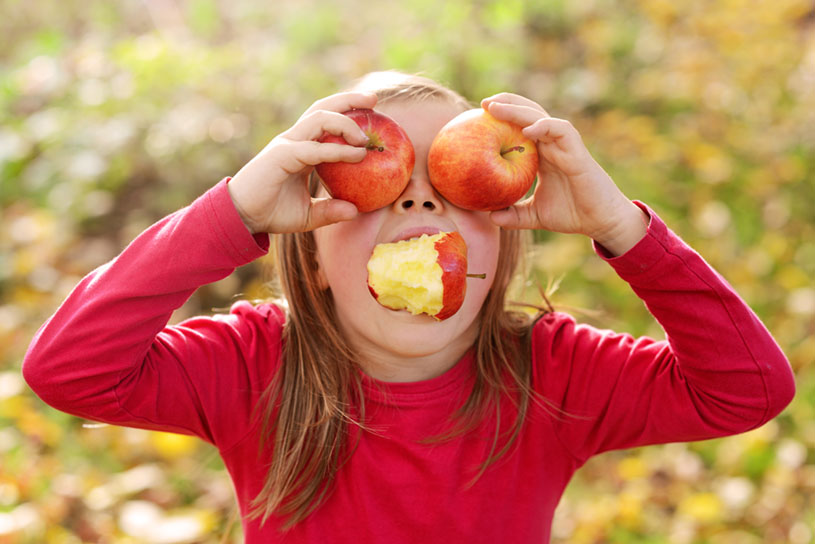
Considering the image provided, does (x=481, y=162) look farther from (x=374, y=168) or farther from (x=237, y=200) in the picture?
(x=237, y=200)

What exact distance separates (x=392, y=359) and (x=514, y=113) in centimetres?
60

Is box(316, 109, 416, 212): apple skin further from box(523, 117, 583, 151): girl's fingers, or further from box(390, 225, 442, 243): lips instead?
box(523, 117, 583, 151): girl's fingers

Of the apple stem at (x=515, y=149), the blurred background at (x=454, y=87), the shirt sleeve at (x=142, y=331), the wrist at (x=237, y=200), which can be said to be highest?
the apple stem at (x=515, y=149)

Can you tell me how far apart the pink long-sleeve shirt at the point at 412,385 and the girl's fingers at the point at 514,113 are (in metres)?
0.32

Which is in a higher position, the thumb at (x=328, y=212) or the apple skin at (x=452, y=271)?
the thumb at (x=328, y=212)

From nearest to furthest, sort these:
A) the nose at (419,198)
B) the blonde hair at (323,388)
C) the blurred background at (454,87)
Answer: the nose at (419,198)
the blonde hair at (323,388)
the blurred background at (454,87)

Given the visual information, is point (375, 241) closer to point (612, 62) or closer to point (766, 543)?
point (766, 543)

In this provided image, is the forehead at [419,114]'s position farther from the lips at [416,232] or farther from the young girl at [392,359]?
the lips at [416,232]

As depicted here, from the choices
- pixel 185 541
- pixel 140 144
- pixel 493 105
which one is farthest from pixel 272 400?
pixel 140 144

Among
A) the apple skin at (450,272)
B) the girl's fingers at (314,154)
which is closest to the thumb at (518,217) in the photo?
the apple skin at (450,272)

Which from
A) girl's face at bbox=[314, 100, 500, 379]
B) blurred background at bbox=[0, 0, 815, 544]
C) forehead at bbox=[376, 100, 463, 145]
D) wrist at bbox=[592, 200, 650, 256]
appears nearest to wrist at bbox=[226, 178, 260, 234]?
girl's face at bbox=[314, 100, 500, 379]

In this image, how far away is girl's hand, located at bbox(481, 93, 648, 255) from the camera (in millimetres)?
1553

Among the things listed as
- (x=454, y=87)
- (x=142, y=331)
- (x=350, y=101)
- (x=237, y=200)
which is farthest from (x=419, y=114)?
(x=454, y=87)

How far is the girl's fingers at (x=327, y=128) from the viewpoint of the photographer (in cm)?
151
